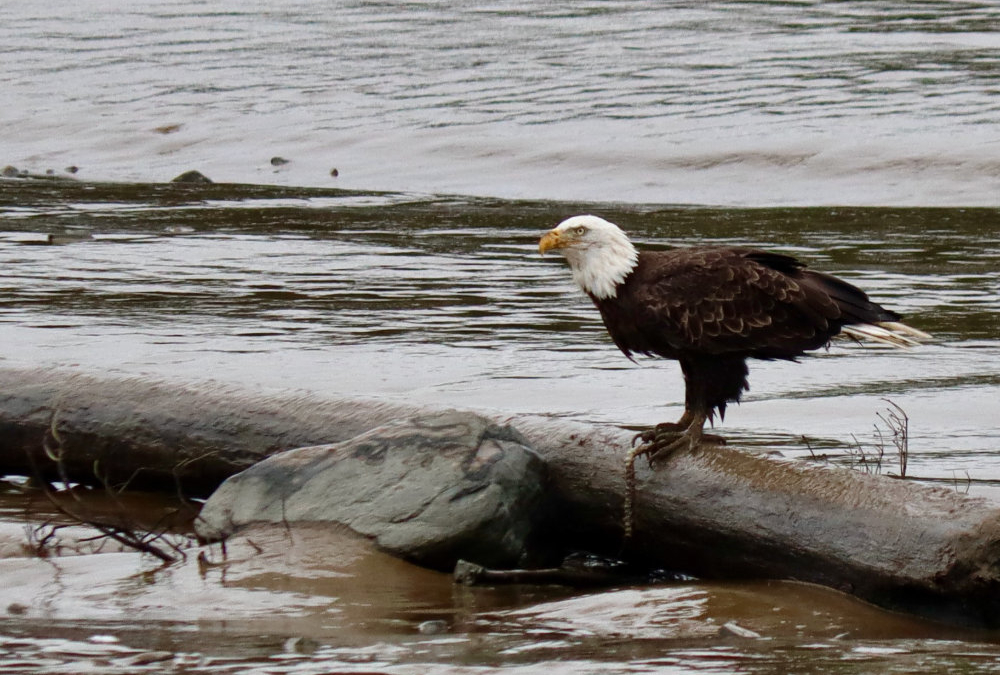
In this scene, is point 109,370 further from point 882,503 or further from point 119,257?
point 119,257

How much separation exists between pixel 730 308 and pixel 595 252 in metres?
0.51

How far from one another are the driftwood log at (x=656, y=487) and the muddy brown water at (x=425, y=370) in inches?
4.2

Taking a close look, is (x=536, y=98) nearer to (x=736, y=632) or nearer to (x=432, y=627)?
(x=432, y=627)

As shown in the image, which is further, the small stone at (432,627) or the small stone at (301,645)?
the small stone at (432,627)

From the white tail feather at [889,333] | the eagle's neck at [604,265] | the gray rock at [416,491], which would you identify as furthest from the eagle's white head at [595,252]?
the white tail feather at [889,333]

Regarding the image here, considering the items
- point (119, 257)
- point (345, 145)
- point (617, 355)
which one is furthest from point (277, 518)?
point (345, 145)

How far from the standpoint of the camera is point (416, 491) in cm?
553

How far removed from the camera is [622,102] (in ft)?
56.7

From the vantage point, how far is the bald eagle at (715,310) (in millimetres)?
5852

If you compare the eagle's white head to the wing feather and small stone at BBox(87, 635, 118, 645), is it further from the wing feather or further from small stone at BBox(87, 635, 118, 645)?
small stone at BBox(87, 635, 118, 645)

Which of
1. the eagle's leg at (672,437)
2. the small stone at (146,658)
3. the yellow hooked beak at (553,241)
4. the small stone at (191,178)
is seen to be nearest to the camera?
the small stone at (146,658)

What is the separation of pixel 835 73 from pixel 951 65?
1.18m

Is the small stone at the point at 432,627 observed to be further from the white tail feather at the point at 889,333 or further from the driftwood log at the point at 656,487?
the white tail feather at the point at 889,333

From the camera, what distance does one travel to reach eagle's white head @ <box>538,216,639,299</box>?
599 cm
